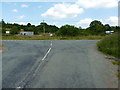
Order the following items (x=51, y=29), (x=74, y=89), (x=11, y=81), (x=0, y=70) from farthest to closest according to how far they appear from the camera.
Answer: (x=51, y=29)
(x=0, y=70)
(x=11, y=81)
(x=74, y=89)

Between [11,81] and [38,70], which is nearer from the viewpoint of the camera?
[11,81]

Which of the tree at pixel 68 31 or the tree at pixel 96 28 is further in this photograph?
the tree at pixel 96 28

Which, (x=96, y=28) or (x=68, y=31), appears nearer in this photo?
(x=68, y=31)

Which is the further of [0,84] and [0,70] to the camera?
[0,70]

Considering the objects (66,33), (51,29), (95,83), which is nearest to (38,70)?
(95,83)

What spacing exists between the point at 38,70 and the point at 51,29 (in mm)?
116556

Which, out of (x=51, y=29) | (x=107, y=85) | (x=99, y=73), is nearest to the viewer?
(x=107, y=85)

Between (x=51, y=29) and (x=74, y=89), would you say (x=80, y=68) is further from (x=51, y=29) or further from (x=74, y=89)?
(x=51, y=29)

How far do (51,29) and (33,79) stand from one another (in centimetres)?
11837

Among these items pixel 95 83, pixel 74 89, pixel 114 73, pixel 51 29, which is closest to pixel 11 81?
pixel 74 89

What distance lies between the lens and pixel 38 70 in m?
10.7

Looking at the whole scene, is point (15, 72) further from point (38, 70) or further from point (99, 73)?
point (99, 73)

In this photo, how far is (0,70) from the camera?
1066 cm

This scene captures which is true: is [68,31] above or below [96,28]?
below
